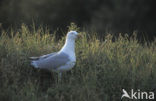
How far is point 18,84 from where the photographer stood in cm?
757

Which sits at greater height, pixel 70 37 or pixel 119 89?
pixel 70 37

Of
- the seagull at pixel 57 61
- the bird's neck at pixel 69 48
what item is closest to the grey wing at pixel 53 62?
the seagull at pixel 57 61

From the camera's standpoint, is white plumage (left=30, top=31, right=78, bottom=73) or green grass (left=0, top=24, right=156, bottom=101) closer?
green grass (left=0, top=24, right=156, bottom=101)

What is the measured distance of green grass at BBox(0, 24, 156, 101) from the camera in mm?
7344

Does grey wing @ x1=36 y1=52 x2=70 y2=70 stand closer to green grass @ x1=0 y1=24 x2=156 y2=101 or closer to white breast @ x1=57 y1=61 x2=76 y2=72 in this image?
white breast @ x1=57 y1=61 x2=76 y2=72

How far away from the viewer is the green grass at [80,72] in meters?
7.34

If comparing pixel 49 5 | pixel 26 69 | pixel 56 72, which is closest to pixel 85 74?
pixel 56 72

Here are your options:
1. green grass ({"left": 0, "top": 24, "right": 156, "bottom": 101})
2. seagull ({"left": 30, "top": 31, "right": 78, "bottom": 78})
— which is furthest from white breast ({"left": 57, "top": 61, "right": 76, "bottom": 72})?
green grass ({"left": 0, "top": 24, "right": 156, "bottom": 101})

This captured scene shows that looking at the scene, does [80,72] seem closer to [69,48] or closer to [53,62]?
[69,48]

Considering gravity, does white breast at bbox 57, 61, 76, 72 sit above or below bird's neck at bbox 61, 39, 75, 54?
below

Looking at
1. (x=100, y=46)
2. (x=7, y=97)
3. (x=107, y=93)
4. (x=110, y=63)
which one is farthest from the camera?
(x=100, y=46)

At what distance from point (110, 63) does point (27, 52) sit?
1.60m

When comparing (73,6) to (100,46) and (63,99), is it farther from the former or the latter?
(63,99)

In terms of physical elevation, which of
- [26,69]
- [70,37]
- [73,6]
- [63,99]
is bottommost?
[63,99]
